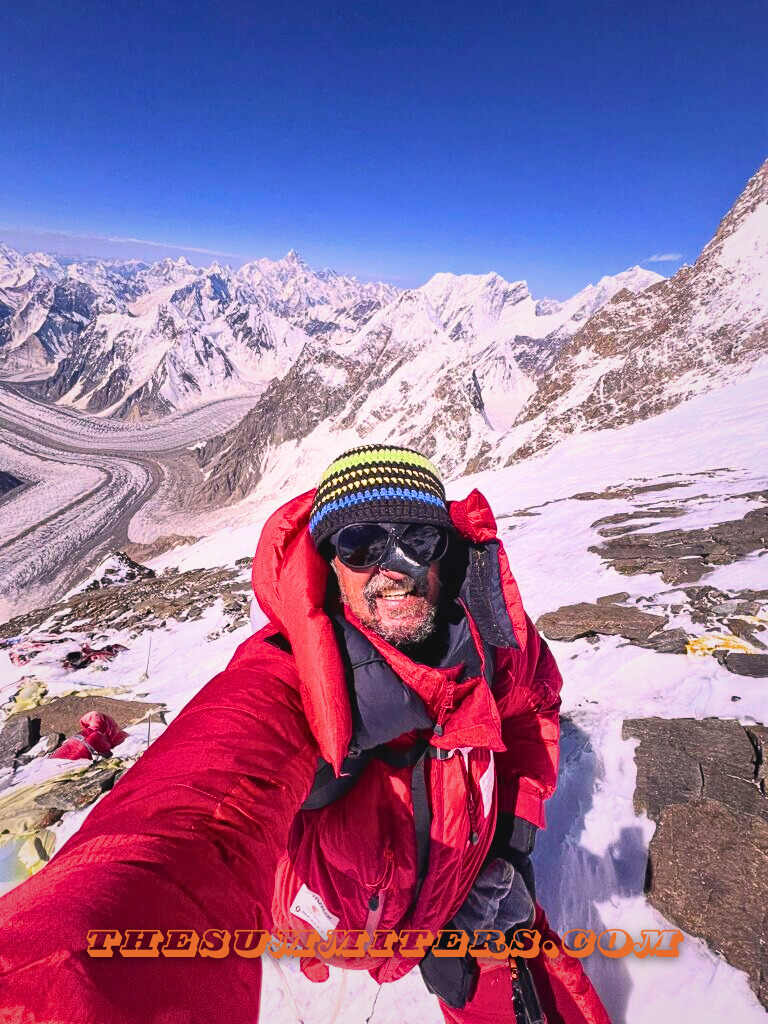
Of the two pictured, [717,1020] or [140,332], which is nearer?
[717,1020]

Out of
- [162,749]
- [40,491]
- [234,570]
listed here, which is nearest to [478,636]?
[162,749]

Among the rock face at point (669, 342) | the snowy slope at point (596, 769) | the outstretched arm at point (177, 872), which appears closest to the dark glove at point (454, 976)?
the snowy slope at point (596, 769)

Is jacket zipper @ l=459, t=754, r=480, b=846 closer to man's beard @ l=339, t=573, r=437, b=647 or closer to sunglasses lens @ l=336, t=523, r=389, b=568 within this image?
man's beard @ l=339, t=573, r=437, b=647

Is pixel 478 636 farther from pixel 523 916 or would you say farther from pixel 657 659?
pixel 657 659

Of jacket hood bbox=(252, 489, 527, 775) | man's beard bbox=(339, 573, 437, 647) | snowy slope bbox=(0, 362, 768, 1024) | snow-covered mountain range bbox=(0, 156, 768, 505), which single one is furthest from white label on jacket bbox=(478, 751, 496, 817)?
snow-covered mountain range bbox=(0, 156, 768, 505)

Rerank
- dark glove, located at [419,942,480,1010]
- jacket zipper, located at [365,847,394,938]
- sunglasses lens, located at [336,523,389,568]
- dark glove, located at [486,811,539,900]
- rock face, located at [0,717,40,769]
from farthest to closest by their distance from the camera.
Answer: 1. rock face, located at [0,717,40,769]
2. dark glove, located at [486,811,539,900]
3. dark glove, located at [419,942,480,1010]
4. sunglasses lens, located at [336,523,389,568]
5. jacket zipper, located at [365,847,394,938]

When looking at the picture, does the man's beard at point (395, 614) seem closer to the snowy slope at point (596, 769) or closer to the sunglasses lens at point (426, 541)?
the sunglasses lens at point (426, 541)
